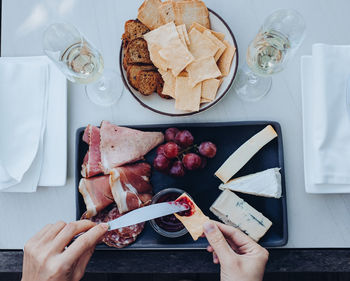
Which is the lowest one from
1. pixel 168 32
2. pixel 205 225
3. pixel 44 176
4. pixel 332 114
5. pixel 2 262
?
pixel 2 262

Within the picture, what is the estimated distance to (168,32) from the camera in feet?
2.46

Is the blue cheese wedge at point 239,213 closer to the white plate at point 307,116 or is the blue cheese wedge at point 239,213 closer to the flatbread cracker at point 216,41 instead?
the white plate at point 307,116

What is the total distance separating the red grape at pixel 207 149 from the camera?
793 millimetres

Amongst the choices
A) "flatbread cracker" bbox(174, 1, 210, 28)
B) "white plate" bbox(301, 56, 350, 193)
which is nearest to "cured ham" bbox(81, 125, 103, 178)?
"flatbread cracker" bbox(174, 1, 210, 28)

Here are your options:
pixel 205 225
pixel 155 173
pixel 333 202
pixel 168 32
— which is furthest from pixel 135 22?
pixel 333 202

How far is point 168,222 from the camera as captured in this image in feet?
2.68

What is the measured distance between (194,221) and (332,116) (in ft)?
1.38

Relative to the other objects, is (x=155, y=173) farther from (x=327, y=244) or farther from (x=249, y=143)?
(x=327, y=244)

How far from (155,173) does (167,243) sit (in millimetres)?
182

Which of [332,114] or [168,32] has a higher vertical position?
[168,32]

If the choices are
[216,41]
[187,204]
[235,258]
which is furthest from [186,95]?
[235,258]

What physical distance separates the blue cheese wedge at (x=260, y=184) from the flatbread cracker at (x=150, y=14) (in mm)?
442

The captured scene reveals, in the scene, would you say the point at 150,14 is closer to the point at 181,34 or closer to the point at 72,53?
the point at 181,34

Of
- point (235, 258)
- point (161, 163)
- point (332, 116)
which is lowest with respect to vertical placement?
point (235, 258)
